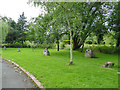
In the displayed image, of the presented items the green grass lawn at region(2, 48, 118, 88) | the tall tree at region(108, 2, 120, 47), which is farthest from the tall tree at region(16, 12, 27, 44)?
the green grass lawn at region(2, 48, 118, 88)

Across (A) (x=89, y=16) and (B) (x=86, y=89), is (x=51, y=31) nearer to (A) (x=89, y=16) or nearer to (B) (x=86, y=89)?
(A) (x=89, y=16)

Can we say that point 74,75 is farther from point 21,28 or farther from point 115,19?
point 21,28

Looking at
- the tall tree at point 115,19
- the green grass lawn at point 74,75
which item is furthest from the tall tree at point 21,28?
the green grass lawn at point 74,75

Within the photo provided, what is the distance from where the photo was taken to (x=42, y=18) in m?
11.5

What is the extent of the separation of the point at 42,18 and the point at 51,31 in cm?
202

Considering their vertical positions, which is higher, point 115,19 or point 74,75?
point 115,19

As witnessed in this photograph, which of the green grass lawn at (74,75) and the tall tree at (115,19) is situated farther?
the tall tree at (115,19)

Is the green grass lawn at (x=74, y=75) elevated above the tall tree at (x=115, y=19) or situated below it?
below

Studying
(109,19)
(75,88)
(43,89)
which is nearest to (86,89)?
(75,88)

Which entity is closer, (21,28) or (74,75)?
(74,75)

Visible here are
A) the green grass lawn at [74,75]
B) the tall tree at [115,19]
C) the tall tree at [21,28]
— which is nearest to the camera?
the green grass lawn at [74,75]

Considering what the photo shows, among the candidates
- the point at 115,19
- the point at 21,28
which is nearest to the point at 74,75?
the point at 115,19

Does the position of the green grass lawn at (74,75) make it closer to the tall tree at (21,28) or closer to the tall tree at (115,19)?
the tall tree at (115,19)

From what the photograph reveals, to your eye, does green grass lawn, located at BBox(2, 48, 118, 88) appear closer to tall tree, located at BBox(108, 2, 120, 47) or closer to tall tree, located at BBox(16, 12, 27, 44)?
tall tree, located at BBox(108, 2, 120, 47)
